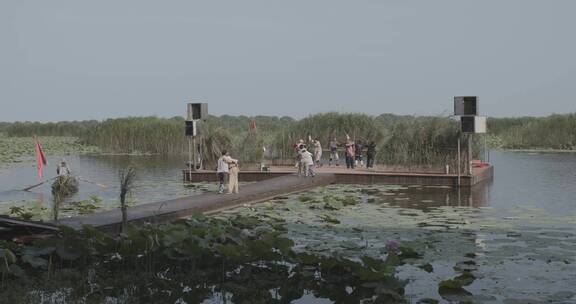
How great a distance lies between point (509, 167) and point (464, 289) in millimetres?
26065

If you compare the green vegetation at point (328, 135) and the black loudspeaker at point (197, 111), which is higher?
the black loudspeaker at point (197, 111)

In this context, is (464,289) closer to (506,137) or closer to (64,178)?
(64,178)

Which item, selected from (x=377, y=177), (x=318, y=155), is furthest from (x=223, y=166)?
(x=318, y=155)

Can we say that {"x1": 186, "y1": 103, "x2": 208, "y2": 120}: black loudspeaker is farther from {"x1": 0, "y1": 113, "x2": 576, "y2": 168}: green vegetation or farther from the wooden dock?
the wooden dock

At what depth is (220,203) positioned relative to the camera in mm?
17594

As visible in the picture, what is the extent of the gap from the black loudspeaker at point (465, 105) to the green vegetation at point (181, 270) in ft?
47.7

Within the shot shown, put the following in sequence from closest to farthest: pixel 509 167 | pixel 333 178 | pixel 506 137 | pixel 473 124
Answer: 1. pixel 473 124
2. pixel 333 178
3. pixel 509 167
4. pixel 506 137

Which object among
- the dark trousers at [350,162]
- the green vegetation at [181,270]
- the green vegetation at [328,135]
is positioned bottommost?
the green vegetation at [181,270]

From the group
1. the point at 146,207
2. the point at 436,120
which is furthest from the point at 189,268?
the point at 436,120

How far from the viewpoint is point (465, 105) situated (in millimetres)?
23516

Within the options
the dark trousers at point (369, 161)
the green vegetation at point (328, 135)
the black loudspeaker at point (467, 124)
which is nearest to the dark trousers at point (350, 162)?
the dark trousers at point (369, 161)

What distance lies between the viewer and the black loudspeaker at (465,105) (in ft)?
76.8

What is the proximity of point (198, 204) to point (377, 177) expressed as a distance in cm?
980

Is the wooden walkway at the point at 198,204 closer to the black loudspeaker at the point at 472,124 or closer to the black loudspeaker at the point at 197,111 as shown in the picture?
the black loudspeaker at the point at 197,111
